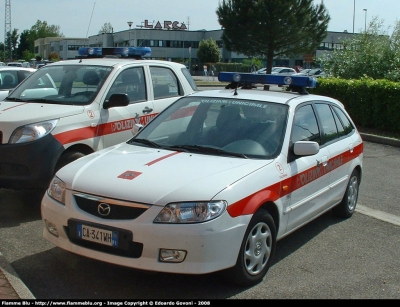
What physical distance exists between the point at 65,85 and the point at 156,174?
139 inches

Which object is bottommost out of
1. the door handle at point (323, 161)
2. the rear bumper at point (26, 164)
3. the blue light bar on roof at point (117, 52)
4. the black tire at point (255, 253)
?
the black tire at point (255, 253)

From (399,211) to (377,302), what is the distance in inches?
127

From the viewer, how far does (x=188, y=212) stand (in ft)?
14.0

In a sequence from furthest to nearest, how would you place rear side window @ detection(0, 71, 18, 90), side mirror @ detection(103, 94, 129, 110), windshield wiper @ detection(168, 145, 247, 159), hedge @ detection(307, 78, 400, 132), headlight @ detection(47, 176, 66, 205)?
hedge @ detection(307, 78, 400, 132) < rear side window @ detection(0, 71, 18, 90) < side mirror @ detection(103, 94, 129, 110) < windshield wiper @ detection(168, 145, 247, 159) < headlight @ detection(47, 176, 66, 205)

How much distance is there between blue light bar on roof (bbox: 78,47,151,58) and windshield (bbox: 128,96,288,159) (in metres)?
2.99

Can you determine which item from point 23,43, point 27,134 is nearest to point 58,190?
point 27,134

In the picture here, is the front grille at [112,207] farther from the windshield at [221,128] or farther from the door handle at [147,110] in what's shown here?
the door handle at [147,110]

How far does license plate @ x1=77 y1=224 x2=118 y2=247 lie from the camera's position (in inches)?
171

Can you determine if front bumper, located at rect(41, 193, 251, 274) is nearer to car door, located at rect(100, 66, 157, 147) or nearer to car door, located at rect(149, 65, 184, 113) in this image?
car door, located at rect(100, 66, 157, 147)

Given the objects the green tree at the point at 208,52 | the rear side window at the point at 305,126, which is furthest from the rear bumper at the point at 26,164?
the green tree at the point at 208,52

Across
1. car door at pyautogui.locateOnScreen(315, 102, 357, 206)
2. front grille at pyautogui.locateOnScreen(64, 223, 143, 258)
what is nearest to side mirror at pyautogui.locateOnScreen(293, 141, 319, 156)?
car door at pyautogui.locateOnScreen(315, 102, 357, 206)

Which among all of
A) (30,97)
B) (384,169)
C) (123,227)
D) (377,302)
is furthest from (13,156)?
(384,169)

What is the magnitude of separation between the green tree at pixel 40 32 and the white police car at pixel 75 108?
416ft

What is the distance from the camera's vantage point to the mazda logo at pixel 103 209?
441cm
